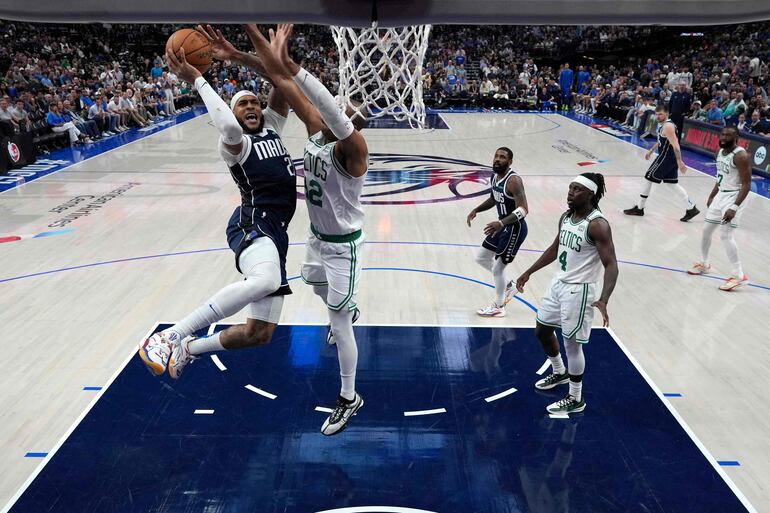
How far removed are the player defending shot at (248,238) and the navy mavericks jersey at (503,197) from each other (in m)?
2.26

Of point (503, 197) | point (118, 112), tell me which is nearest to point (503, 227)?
point (503, 197)

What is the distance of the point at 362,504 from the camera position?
3.50 meters

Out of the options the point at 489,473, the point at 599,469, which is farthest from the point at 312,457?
the point at 599,469

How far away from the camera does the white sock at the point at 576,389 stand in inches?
173

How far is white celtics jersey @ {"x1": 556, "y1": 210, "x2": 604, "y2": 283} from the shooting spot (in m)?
4.11

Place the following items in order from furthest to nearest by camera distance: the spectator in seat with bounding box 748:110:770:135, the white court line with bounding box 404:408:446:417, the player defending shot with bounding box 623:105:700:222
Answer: the spectator in seat with bounding box 748:110:770:135 → the player defending shot with bounding box 623:105:700:222 → the white court line with bounding box 404:408:446:417

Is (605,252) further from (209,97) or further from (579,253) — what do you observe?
(209,97)

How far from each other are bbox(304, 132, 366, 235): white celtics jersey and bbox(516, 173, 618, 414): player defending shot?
4.51 feet

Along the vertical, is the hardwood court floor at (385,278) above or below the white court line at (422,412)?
below

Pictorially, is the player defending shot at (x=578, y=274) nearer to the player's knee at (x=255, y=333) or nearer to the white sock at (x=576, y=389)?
the white sock at (x=576, y=389)

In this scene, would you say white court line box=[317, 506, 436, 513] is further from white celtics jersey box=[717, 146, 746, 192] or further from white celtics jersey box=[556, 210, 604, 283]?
white celtics jersey box=[717, 146, 746, 192]

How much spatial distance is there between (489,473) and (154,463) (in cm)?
192

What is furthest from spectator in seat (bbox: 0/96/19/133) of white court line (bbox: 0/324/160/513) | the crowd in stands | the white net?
white court line (bbox: 0/324/160/513)

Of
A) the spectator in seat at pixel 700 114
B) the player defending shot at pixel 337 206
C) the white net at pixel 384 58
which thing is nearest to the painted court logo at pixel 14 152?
the white net at pixel 384 58
